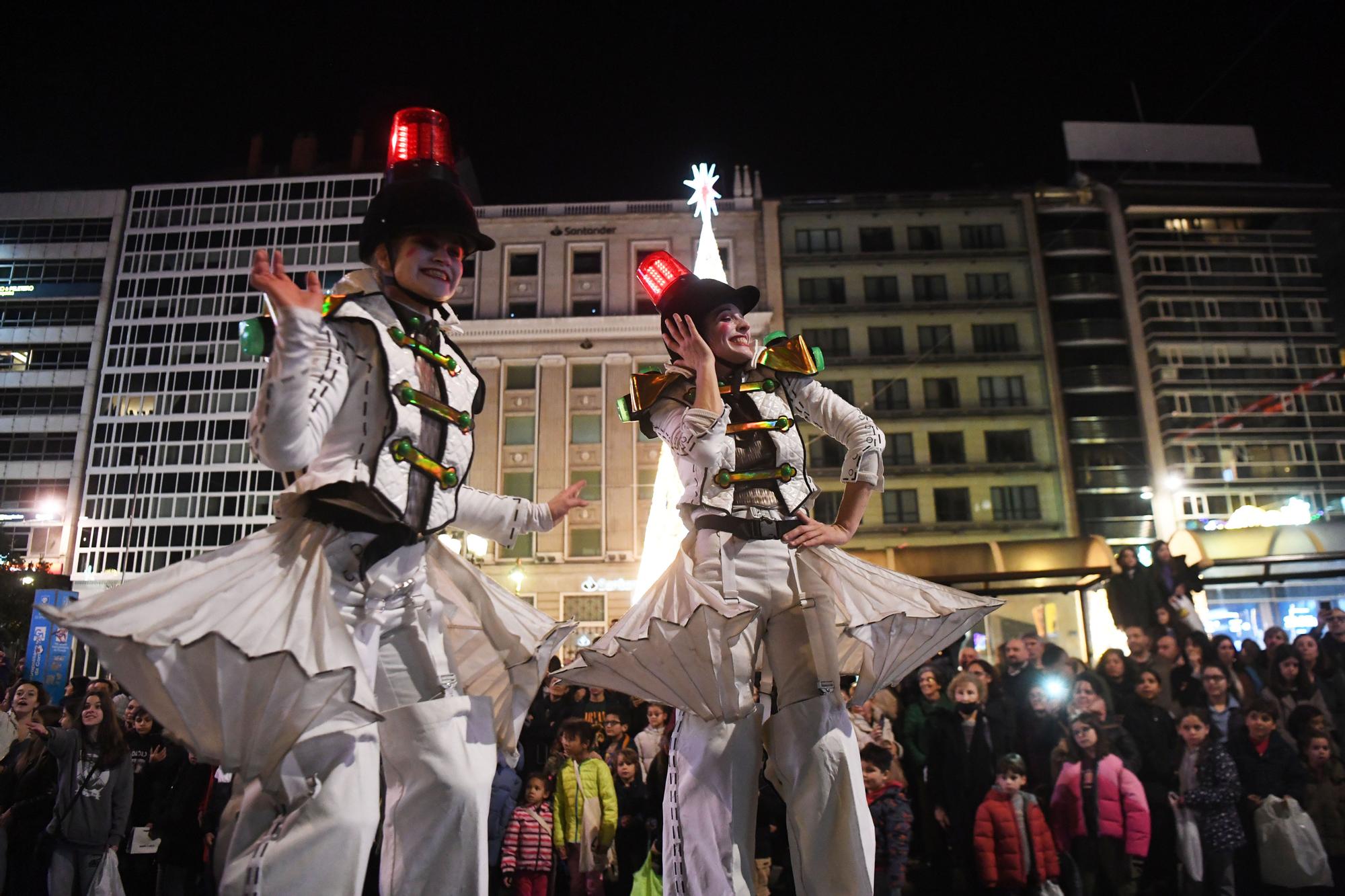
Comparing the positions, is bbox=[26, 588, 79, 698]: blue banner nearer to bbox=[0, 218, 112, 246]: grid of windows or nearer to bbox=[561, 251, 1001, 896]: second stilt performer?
bbox=[561, 251, 1001, 896]: second stilt performer

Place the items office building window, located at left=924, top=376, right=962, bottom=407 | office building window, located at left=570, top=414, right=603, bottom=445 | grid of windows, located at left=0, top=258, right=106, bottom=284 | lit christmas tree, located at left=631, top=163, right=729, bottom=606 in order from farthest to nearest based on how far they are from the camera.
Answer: grid of windows, located at left=0, top=258, right=106, bottom=284 → office building window, located at left=924, top=376, right=962, bottom=407 → office building window, located at left=570, top=414, right=603, bottom=445 → lit christmas tree, located at left=631, top=163, right=729, bottom=606

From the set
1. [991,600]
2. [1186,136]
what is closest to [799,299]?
[1186,136]

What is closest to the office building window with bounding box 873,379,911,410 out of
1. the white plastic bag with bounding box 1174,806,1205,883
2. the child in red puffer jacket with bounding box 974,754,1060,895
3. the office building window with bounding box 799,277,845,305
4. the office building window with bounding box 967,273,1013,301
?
the office building window with bounding box 799,277,845,305

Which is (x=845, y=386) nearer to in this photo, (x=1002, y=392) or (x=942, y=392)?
(x=942, y=392)

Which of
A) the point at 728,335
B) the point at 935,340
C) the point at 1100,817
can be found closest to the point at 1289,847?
the point at 1100,817

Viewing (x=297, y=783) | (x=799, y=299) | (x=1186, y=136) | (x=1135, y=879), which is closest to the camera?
(x=297, y=783)

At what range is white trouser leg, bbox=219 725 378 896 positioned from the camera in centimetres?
235

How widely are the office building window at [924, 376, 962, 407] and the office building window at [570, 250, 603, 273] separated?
14.1 metres

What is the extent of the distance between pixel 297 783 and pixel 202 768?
509cm

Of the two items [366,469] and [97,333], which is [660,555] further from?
[97,333]

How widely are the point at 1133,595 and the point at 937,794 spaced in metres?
4.93

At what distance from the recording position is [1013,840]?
277 inches

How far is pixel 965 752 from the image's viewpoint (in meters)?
7.56

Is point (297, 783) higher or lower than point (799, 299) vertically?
lower
